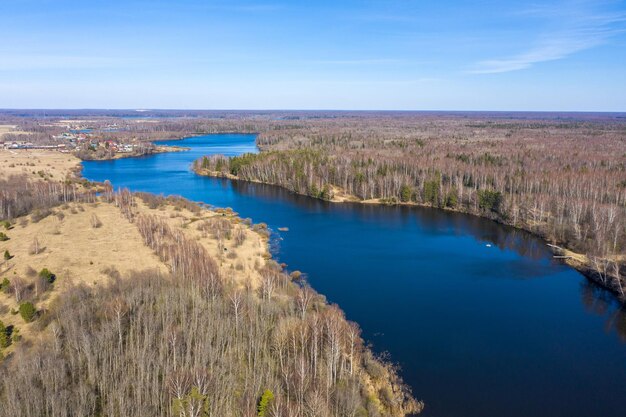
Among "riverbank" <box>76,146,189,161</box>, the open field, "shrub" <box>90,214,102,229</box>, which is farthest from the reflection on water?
"riverbank" <box>76,146,189,161</box>

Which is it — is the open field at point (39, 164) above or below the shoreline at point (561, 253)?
above

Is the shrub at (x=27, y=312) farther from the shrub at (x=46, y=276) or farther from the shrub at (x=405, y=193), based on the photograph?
the shrub at (x=405, y=193)

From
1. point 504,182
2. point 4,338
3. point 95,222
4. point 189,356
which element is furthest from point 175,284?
point 504,182

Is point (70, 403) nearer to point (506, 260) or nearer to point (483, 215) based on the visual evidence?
point (506, 260)

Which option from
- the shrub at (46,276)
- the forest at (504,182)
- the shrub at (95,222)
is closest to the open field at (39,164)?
the forest at (504,182)

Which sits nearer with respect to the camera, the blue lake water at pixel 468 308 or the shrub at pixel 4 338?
the shrub at pixel 4 338

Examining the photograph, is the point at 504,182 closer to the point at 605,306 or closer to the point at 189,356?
the point at 605,306

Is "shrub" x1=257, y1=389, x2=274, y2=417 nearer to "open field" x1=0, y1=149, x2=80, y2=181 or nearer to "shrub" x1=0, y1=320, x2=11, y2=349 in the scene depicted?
"shrub" x1=0, y1=320, x2=11, y2=349

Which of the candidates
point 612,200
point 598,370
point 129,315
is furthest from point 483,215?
point 129,315

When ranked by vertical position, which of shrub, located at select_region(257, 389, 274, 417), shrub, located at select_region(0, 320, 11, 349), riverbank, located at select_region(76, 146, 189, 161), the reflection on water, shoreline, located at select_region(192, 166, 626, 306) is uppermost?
riverbank, located at select_region(76, 146, 189, 161)
